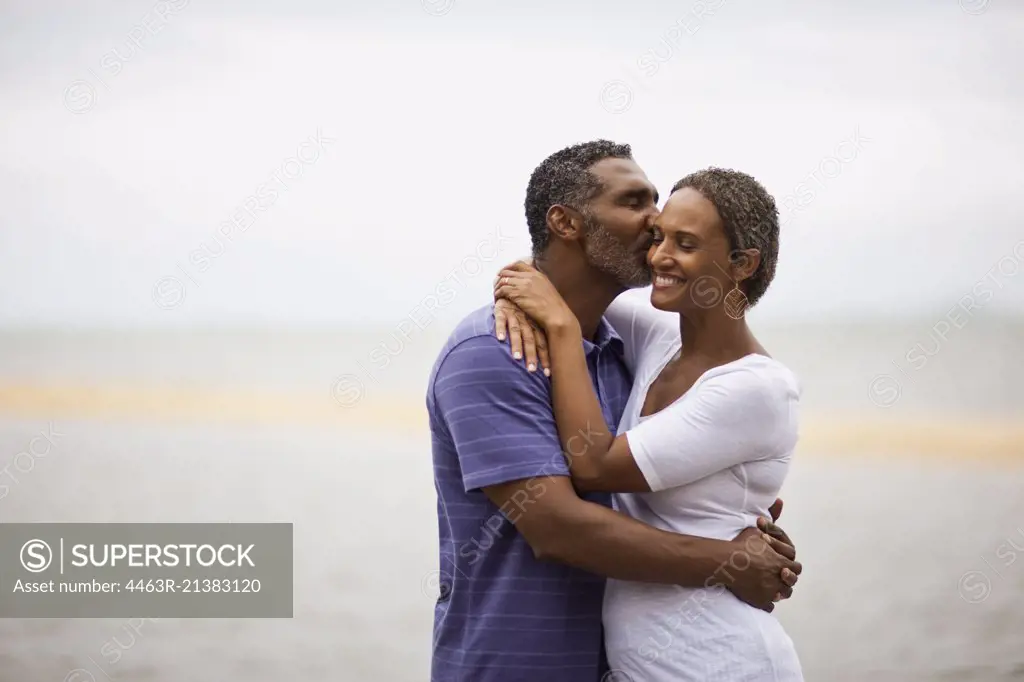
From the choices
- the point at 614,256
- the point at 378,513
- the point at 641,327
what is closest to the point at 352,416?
the point at 378,513

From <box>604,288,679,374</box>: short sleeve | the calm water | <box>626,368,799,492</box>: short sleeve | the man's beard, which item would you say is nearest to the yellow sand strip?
the calm water

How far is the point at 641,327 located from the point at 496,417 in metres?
0.38

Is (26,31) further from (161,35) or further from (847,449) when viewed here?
(847,449)

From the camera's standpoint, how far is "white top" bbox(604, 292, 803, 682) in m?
1.49

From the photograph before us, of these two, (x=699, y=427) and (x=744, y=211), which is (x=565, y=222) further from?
(x=699, y=427)

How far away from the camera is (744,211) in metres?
1.55

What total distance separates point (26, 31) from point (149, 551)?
4.07 metres

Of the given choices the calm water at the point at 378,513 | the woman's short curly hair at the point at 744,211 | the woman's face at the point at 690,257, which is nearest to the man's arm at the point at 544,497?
the woman's face at the point at 690,257

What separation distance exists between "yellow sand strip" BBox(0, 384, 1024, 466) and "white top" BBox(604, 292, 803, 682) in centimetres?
594

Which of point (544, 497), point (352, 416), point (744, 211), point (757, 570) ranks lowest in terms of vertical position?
point (757, 570)

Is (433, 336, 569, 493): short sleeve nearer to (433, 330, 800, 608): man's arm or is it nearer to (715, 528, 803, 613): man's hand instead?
(433, 330, 800, 608): man's arm

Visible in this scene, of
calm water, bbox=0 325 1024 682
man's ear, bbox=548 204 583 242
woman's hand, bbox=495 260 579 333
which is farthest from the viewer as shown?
calm water, bbox=0 325 1024 682

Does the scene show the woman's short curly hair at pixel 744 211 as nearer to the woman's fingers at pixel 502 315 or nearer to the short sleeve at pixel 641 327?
the short sleeve at pixel 641 327

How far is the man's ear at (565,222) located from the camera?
171 centimetres
